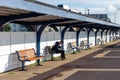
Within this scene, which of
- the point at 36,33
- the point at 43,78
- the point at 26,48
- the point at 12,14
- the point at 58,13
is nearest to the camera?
the point at 43,78

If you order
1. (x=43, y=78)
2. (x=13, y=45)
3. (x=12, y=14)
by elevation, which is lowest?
(x=43, y=78)

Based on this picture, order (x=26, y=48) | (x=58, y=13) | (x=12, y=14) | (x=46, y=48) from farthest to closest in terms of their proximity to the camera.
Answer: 1. (x=46, y=48)
2. (x=26, y=48)
3. (x=58, y=13)
4. (x=12, y=14)

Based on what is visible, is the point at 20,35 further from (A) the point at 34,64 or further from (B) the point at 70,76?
(B) the point at 70,76

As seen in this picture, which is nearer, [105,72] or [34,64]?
[105,72]

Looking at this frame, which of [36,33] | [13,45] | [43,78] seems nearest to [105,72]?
[43,78]

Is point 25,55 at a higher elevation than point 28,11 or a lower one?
lower

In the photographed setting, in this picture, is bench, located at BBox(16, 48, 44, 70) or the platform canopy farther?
bench, located at BBox(16, 48, 44, 70)

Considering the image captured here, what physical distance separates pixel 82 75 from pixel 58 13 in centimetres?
350

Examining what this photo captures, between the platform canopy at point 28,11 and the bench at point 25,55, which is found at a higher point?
the platform canopy at point 28,11

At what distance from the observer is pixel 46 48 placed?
20672 mm

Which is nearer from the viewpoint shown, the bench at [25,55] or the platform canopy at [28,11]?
the platform canopy at [28,11]

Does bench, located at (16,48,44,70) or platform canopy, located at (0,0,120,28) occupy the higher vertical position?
platform canopy, located at (0,0,120,28)

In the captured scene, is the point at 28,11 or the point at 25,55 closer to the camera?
the point at 28,11

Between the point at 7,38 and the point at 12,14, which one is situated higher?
the point at 12,14
